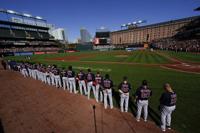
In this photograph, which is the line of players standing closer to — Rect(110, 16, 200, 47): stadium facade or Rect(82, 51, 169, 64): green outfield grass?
Rect(82, 51, 169, 64): green outfield grass

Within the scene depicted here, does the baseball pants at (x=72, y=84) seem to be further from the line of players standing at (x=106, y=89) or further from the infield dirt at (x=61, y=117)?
the infield dirt at (x=61, y=117)

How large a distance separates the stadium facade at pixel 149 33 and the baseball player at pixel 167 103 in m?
97.7

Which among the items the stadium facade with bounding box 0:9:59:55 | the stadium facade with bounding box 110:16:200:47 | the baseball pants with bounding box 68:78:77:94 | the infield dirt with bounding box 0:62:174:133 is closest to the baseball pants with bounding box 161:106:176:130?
the infield dirt with bounding box 0:62:174:133

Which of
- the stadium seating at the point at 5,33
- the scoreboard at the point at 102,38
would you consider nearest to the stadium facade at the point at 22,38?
the stadium seating at the point at 5,33

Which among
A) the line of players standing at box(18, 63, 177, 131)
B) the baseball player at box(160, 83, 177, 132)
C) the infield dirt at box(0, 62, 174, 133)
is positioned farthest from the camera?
the infield dirt at box(0, 62, 174, 133)

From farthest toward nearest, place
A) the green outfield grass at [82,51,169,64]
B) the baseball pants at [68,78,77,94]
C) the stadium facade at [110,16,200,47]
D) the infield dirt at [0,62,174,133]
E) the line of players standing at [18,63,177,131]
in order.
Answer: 1. the stadium facade at [110,16,200,47]
2. the green outfield grass at [82,51,169,64]
3. the baseball pants at [68,78,77,94]
4. the infield dirt at [0,62,174,133]
5. the line of players standing at [18,63,177,131]

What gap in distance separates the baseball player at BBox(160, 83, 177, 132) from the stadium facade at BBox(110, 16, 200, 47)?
97681 mm

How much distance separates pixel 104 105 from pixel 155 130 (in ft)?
9.21

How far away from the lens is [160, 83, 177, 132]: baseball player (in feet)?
15.1

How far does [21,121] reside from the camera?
20.0 ft

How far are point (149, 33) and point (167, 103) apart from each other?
127327mm

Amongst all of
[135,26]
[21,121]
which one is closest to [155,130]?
[21,121]

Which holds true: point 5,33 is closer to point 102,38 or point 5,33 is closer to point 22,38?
point 22,38

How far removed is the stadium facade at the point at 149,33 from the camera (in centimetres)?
10028
